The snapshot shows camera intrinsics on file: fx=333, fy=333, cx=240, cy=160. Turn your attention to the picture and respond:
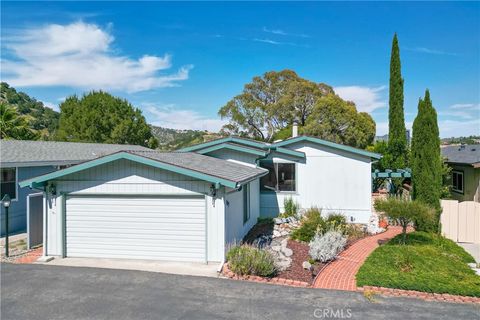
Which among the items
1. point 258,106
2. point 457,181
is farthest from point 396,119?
point 258,106

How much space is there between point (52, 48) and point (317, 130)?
3050 centimetres

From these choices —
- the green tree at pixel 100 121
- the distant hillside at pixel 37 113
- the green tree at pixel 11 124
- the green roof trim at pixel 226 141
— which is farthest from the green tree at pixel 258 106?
the green roof trim at pixel 226 141

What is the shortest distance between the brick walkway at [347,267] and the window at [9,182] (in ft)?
41.8

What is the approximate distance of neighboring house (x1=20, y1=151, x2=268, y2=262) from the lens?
9461mm

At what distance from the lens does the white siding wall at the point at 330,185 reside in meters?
15.6

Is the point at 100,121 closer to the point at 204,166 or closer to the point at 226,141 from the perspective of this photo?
the point at 226,141

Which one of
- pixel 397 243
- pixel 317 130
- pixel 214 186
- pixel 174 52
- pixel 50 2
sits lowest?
pixel 397 243

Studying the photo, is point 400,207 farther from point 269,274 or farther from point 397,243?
point 269,274

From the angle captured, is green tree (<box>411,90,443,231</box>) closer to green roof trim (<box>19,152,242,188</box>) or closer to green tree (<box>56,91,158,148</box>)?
green roof trim (<box>19,152,242,188</box>)

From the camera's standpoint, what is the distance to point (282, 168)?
16328 millimetres

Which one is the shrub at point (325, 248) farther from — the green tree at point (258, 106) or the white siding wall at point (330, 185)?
the green tree at point (258, 106)

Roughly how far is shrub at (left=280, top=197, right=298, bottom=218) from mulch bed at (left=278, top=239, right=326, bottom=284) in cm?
377

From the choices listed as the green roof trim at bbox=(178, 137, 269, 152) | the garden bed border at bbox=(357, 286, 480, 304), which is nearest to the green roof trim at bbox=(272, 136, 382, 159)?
the green roof trim at bbox=(178, 137, 269, 152)

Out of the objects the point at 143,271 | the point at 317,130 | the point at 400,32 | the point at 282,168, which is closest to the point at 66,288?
the point at 143,271
